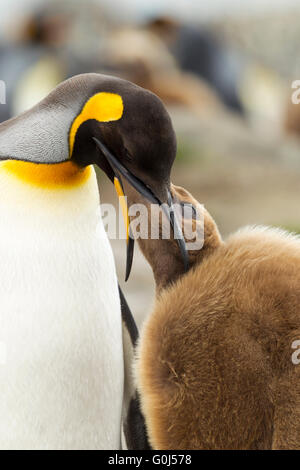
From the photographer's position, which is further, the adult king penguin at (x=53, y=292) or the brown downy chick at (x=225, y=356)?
the adult king penguin at (x=53, y=292)

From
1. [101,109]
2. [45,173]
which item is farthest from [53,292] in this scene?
[101,109]

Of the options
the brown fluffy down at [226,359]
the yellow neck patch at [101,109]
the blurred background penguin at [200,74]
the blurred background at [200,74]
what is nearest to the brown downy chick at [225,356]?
the brown fluffy down at [226,359]

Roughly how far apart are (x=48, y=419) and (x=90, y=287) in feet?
0.69

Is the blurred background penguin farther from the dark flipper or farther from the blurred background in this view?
the dark flipper

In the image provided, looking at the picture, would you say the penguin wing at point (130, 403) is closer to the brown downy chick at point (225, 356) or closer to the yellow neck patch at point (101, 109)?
the brown downy chick at point (225, 356)

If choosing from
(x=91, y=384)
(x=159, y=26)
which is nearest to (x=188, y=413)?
(x=91, y=384)

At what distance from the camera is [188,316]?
104 centimetres

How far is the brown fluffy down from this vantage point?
39.4 inches

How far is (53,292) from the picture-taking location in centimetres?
118

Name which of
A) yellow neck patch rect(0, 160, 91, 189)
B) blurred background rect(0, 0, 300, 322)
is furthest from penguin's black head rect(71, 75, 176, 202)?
blurred background rect(0, 0, 300, 322)

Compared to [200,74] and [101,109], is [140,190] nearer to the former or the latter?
[101,109]

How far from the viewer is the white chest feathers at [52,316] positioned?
3.83 feet

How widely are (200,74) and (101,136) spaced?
8146 mm

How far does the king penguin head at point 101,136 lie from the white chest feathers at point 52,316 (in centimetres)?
6
